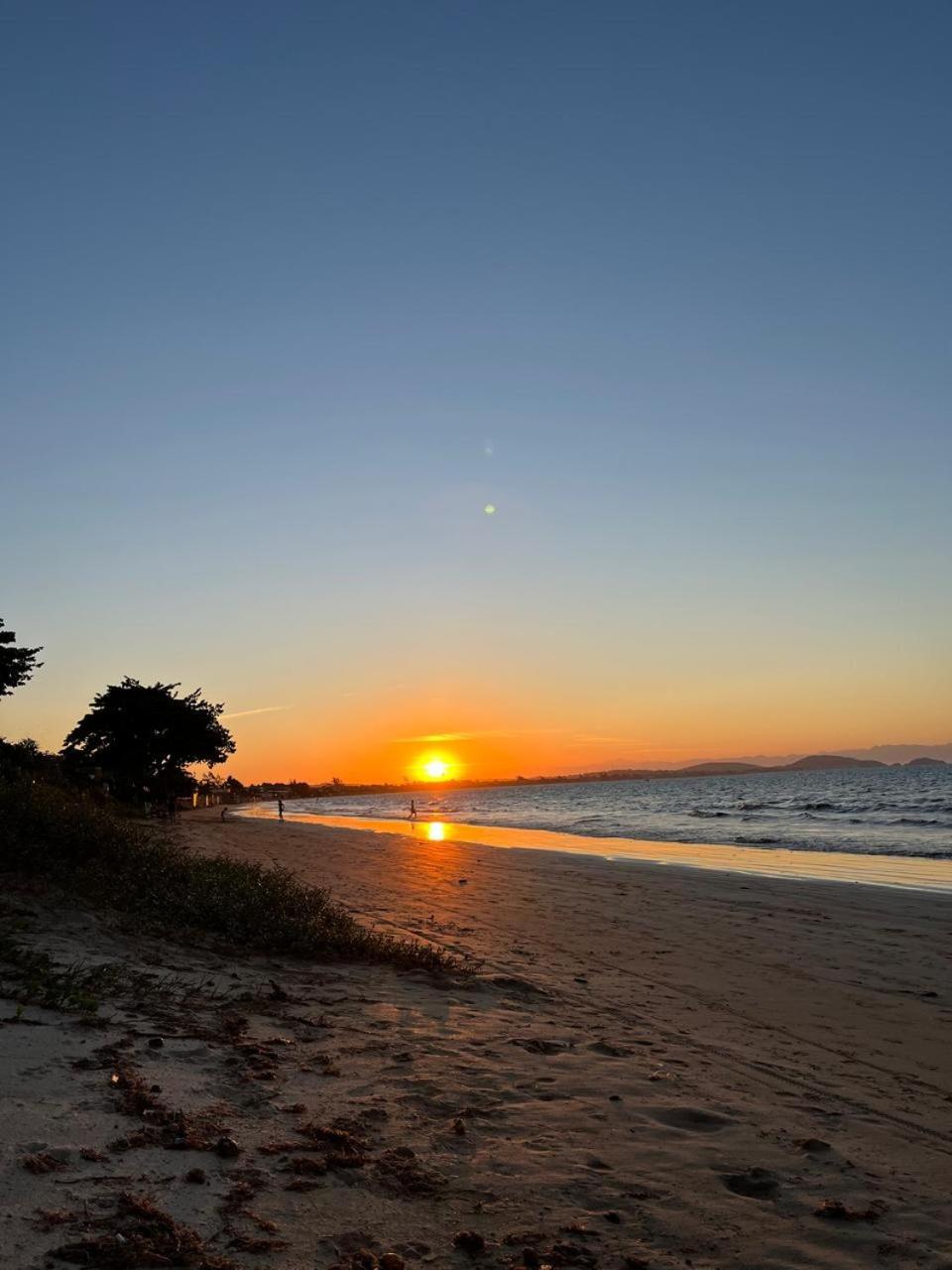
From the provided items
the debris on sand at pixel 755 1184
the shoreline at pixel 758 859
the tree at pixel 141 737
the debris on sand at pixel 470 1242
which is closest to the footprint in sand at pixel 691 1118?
the debris on sand at pixel 755 1184

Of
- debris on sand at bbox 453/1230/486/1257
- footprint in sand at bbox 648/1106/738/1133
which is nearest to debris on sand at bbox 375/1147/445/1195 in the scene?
debris on sand at bbox 453/1230/486/1257

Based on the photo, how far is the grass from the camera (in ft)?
27.8

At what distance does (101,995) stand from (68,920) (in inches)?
98.3

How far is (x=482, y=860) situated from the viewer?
24.1 m

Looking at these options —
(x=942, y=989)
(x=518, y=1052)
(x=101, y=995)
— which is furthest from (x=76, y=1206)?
(x=942, y=989)

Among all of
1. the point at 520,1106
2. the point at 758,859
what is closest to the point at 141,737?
the point at 758,859

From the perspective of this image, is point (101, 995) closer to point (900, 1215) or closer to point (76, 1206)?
point (76, 1206)

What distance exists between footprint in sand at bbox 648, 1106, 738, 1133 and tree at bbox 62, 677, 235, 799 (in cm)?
4139

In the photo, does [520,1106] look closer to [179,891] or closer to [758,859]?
[179,891]

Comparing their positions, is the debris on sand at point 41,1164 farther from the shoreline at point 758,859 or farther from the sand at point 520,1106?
the shoreline at point 758,859

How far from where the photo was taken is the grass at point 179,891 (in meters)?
8.46

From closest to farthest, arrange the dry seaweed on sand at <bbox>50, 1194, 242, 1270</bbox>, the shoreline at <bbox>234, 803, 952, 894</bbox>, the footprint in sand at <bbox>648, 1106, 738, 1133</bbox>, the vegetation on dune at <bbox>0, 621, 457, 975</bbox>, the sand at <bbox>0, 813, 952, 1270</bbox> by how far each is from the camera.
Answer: the dry seaweed on sand at <bbox>50, 1194, 242, 1270</bbox> → the sand at <bbox>0, 813, 952, 1270</bbox> → the footprint in sand at <bbox>648, 1106, 738, 1133</bbox> → the vegetation on dune at <bbox>0, 621, 457, 975</bbox> → the shoreline at <bbox>234, 803, 952, 894</bbox>

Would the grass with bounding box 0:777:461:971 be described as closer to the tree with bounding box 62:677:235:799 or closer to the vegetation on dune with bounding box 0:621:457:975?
the vegetation on dune with bounding box 0:621:457:975

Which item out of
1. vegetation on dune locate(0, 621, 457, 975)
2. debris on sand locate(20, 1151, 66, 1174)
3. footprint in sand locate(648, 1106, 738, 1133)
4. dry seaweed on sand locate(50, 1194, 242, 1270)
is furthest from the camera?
vegetation on dune locate(0, 621, 457, 975)
